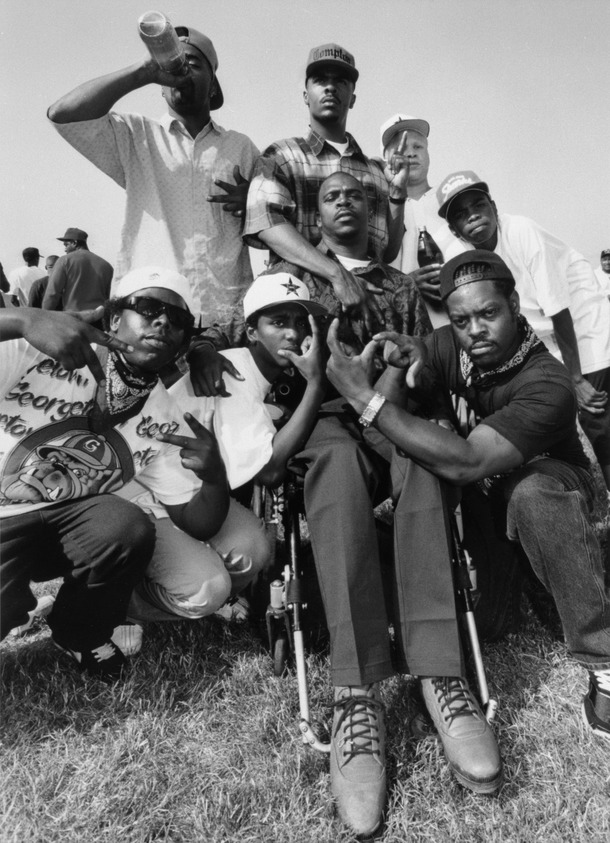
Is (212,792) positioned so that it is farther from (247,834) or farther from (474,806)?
(474,806)

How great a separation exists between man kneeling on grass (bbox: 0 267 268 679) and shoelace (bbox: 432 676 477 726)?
1.10 metres

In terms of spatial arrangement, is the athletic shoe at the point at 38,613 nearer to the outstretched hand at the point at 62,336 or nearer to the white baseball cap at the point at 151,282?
the outstretched hand at the point at 62,336

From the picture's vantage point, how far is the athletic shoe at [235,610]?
3477mm

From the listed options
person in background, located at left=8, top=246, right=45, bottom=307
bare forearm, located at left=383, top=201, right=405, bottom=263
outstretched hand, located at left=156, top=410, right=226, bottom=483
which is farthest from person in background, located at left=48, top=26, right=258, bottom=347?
person in background, located at left=8, top=246, right=45, bottom=307

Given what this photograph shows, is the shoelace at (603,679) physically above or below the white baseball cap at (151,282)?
below

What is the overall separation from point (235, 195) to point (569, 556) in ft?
9.21

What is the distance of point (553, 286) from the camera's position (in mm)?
4180

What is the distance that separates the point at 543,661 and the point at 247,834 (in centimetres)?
163

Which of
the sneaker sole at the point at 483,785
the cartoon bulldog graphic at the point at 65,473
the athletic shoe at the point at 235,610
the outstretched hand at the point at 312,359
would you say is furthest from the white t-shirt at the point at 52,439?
the sneaker sole at the point at 483,785

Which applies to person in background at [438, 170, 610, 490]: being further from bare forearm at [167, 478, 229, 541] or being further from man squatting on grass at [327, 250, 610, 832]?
bare forearm at [167, 478, 229, 541]

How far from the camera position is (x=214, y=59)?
3.83 m

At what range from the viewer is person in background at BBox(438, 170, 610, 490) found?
162 inches

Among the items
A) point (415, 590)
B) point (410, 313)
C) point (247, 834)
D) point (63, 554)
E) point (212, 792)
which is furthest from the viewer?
point (410, 313)

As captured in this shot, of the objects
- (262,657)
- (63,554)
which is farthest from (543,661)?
(63,554)
